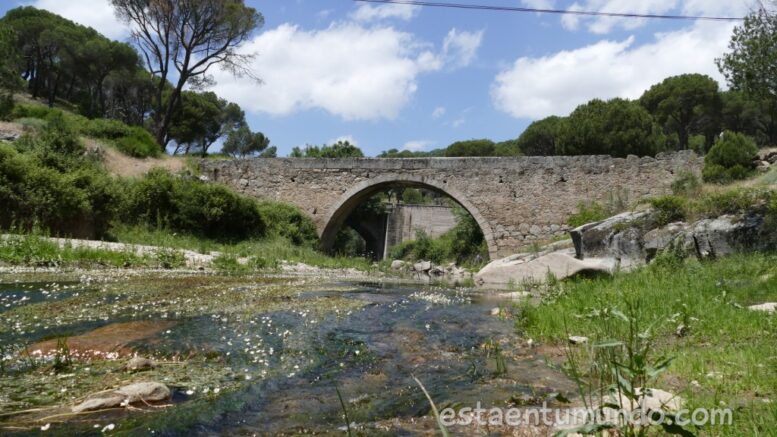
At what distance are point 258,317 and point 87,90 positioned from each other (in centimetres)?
3846

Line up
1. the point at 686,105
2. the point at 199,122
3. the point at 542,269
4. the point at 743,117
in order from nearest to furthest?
1. the point at 542,269
2. the point at 743,117
3. the point at 686,105
4. the point at 199,122

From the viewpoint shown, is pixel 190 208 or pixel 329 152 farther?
pixel 329 152

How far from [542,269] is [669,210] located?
10.7 feet

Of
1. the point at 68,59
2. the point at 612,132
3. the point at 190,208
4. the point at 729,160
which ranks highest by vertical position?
the point at 68,59

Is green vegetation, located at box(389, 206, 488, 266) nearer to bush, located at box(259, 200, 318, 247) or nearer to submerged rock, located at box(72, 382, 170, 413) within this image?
bush, located at box(259, 200, 318, 247)

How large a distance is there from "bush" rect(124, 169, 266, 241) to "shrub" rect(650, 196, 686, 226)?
11195 mm

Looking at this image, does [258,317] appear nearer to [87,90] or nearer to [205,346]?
[205,346]

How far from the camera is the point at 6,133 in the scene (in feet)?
50.5

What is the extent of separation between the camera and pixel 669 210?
33.0ft

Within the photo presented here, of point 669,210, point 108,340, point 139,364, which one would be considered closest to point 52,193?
point 108,340

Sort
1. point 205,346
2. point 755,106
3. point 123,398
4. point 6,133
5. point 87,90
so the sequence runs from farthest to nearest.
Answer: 1. point 87,90
2. point 755,106
3. point 6,133
4. point 205,346
5. point 123,398

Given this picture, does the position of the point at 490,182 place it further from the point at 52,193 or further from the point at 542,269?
the point at 52,193

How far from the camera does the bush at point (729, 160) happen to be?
591 inches

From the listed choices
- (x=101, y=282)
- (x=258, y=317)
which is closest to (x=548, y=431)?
(x=258, y=317)
